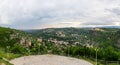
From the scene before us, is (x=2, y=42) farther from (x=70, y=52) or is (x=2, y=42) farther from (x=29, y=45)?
(x=70, y=52)

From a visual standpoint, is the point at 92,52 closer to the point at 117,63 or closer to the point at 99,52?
the point at 99,52

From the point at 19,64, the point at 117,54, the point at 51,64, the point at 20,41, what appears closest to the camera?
the point at 19,64

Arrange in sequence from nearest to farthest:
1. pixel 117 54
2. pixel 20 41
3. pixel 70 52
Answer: pixel 117 54
pixel 70 52
pixel 20 41

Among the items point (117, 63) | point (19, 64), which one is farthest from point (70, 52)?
point (19, 64)

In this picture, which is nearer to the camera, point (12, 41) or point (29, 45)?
point (29, 45)

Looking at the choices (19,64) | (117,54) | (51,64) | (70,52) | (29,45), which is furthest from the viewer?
(29,45)

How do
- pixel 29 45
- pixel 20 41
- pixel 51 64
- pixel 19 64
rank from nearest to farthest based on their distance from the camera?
pixel 19 64 < pixel 51 64 < pixel 29 45 < pixel 20 41

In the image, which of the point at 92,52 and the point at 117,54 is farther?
the point at 92,52

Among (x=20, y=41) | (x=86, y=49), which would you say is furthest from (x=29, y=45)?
(x=86, y=49)

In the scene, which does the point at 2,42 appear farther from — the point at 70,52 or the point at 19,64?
the point at 19,64
